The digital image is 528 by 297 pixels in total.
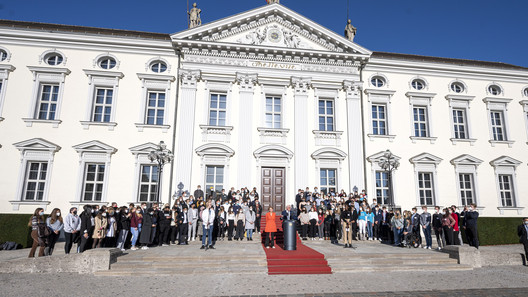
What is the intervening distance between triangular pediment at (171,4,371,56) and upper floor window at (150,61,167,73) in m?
2.50

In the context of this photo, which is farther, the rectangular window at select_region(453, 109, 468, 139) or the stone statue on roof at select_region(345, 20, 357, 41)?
the stone statue on roof at select_region(345, 20, 357, 41)

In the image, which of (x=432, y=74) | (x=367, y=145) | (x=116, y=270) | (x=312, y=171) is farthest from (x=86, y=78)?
(x=432, y=74)

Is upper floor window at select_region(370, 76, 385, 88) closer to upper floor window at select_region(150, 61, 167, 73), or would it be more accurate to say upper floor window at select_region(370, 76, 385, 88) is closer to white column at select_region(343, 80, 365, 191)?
white column at select_region(343, 80, 365, 191)

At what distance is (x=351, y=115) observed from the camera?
19500mm

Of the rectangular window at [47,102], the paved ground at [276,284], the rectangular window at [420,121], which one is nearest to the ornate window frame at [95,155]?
the rectangular window at [47,102]

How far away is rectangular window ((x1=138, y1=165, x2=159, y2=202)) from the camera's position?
1714 centimetres

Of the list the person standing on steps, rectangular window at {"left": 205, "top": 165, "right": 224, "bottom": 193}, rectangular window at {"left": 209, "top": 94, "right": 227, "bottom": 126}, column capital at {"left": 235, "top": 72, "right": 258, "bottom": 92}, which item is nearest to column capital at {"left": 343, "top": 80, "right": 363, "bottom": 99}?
column capital at {"left": 235, "top": 72, "right": 258, "bottom": 92}

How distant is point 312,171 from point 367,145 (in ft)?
13.5

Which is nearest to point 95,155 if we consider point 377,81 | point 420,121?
point 377,81

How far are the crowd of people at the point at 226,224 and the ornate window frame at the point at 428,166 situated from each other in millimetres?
6252

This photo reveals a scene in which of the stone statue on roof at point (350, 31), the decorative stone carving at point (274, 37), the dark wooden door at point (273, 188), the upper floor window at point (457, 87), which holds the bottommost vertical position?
the dark wooden door at point (273, 188)

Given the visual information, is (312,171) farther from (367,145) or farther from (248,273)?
(248,273)

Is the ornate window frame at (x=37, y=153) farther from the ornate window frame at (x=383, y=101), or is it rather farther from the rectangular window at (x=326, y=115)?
the ornate window frame at (x=383, y=101)

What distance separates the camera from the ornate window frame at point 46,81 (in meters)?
17.0
